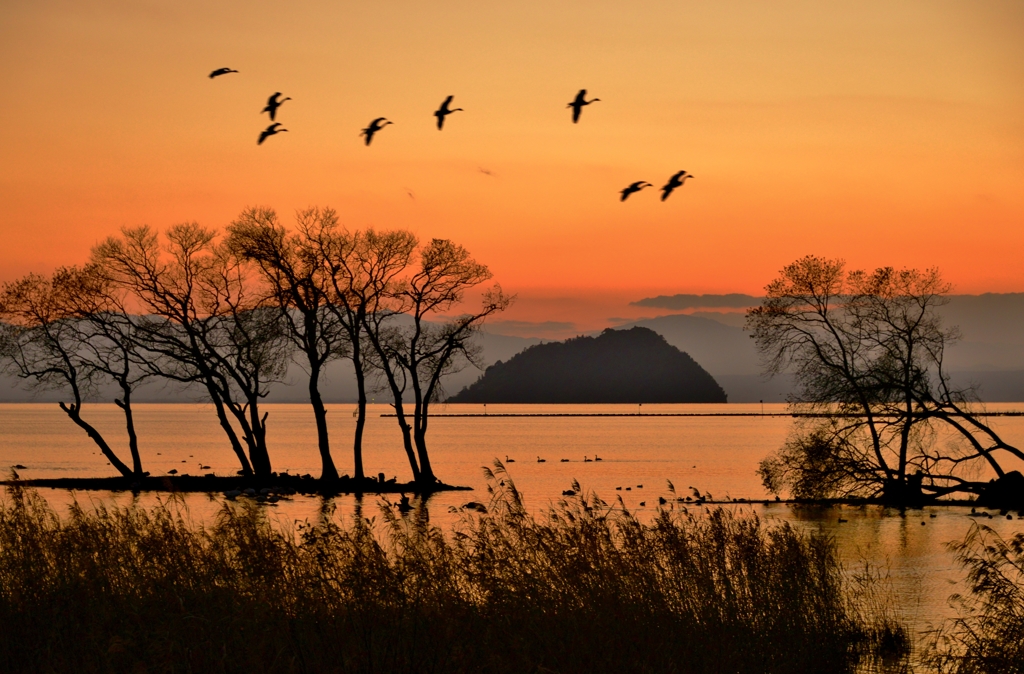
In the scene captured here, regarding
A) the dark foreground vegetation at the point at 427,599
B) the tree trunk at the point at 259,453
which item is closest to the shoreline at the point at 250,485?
the tree trunk at the point at 259,453

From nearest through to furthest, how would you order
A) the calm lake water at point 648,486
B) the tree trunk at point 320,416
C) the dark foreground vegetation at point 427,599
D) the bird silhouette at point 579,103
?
the dark foreground vegetation at point 427,599 < the bird silhouette at point 579,103 < the calm lake water at point 648,486 < the tree trunk at point 320,416

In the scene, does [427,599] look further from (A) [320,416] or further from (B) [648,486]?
(B) [648,486]

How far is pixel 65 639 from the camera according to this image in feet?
45.1

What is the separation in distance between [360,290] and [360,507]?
1162cm

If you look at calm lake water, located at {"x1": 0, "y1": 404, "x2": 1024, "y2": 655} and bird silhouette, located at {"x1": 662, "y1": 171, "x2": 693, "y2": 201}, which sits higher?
bird silhouette, located at {"x1": 662, "y1": 171, "x2": 693, "y2": 201}

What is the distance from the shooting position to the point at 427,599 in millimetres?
15984

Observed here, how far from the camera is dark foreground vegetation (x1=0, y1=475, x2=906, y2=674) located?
42.2 feet

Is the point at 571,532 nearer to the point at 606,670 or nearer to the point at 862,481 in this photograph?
the point at 606,670

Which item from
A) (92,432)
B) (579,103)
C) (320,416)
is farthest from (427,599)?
(92,432)

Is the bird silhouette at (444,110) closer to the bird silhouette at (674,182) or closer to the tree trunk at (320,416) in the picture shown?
the bird silhouette at (674,182)

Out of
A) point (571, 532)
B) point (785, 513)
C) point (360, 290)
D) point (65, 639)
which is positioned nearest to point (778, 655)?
point (571, 532)

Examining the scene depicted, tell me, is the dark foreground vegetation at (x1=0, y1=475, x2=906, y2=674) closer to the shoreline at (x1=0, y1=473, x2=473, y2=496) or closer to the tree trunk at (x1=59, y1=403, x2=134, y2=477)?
the shoreline at (x1=0, y1=473, x2=473, y2=496)

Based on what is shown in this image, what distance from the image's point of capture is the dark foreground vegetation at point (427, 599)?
42.2ft

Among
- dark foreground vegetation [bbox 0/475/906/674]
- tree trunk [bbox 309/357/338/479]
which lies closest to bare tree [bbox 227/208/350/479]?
tree trunk [bbox 309/357/338/479]
